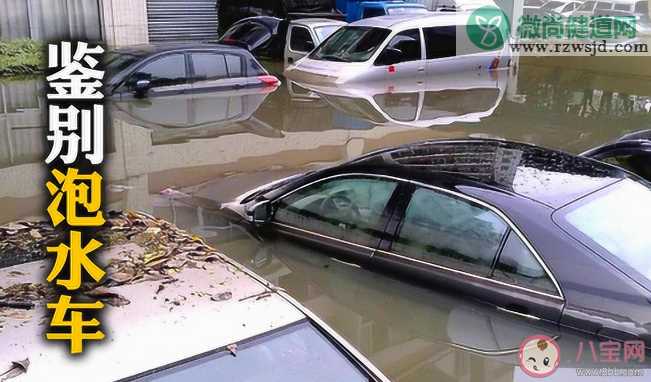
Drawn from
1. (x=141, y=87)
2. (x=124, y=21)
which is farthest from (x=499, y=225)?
(x=124, y=21)

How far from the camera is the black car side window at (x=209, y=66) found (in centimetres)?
1102

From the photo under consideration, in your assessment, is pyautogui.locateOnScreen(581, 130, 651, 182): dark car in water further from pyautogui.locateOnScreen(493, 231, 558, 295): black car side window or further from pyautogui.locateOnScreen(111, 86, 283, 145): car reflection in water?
pyautogui.locateOnScreen(111, 86, 283, 145): car reflection in water

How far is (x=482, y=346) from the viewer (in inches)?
147

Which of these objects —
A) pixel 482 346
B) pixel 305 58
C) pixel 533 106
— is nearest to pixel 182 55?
pixel 305 58

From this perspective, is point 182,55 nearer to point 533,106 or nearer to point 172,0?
point 533,106

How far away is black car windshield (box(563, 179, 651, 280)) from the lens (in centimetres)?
347

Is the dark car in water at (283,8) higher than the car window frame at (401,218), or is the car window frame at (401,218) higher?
the dark car in water at (283,8)

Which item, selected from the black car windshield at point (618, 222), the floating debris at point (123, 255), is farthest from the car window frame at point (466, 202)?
the floating debris at point (123, 255)

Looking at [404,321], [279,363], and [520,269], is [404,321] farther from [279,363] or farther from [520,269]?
[279,363]

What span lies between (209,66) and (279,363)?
9.71 meters

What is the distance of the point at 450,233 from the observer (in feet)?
13.1

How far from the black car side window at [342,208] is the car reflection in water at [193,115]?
459cm

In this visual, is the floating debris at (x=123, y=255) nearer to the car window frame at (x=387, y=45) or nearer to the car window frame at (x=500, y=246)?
the car window frame at (x=500, y=246)

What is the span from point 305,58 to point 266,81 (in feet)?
7.50
